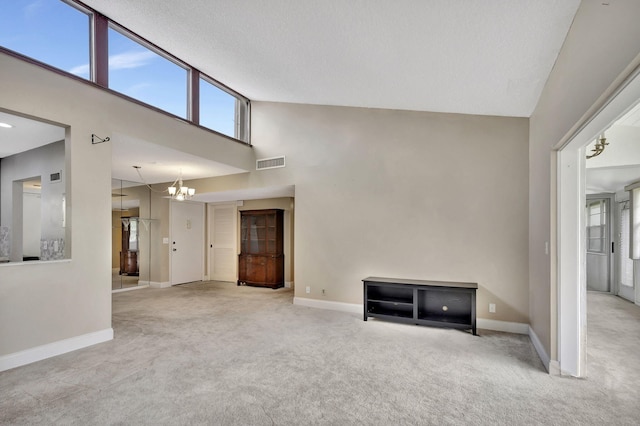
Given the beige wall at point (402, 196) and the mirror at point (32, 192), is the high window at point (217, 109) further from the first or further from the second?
the mirror at point (32, 192)

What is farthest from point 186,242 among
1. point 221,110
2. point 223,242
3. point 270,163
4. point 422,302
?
point 422,302

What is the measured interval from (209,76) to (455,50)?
4068 millimetres

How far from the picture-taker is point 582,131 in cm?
236

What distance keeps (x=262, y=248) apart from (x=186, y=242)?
209cm

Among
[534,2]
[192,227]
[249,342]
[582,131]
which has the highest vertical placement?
[534,2]

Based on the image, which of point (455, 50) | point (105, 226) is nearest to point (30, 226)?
point (105, 226)

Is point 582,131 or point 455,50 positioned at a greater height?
point 455,50

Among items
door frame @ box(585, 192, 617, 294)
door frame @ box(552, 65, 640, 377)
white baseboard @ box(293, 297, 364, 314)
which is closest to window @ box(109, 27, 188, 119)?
white baseboard @ box(293, 297, 364, 314)

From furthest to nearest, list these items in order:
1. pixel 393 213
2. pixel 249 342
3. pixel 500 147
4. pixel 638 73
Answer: pixel 393 213
pixel 500 147
pixel 249 342
pixel 638 73

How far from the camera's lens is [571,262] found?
110 inches

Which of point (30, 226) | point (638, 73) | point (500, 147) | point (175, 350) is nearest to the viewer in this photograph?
point (638, 73)

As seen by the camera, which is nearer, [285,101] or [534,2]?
[534,2]

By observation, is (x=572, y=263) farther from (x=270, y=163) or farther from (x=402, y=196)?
(x=270, y=163)

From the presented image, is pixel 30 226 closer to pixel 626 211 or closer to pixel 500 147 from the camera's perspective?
pixel 500 147
